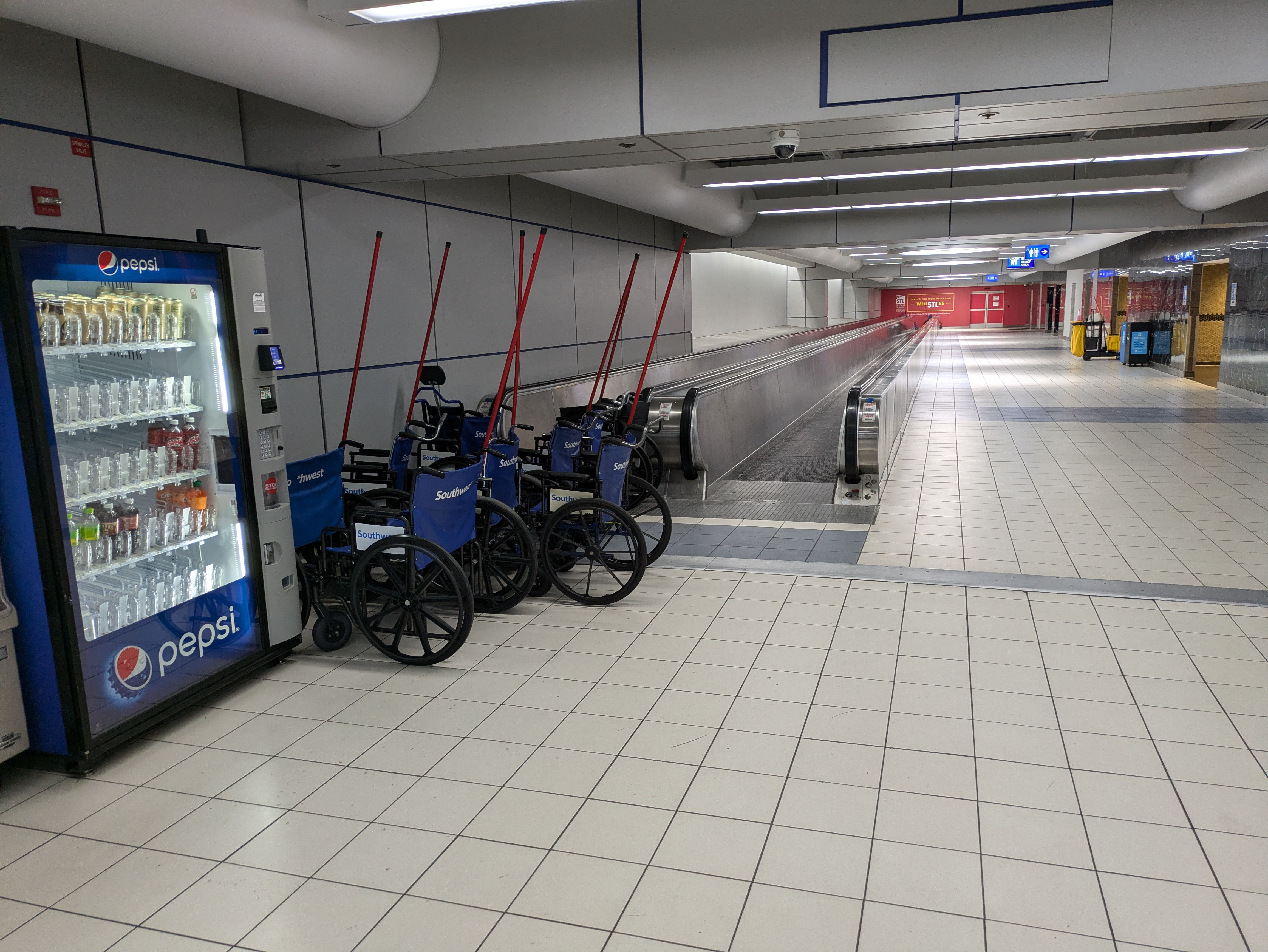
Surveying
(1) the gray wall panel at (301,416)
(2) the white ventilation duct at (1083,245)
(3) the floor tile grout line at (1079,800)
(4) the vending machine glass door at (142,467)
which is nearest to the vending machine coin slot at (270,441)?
(4) the vending machine glass door at (142,467)

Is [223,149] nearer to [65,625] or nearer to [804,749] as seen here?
[65,625]

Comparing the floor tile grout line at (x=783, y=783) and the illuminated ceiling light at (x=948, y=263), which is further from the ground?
the illuminated ceiling light at (x=948, y=263)

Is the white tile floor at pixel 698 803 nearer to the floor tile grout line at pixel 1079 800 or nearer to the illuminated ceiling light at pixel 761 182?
the floor tile grout line at pixel 1079 800

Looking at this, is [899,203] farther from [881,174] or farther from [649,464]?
[649,464]

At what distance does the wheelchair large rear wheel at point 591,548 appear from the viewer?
15.2 feet

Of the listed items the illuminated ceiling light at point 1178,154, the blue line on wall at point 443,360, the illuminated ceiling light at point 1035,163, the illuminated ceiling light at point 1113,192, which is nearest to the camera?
the blue line on wall at point 443,360

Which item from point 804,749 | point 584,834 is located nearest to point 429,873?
point 584,834

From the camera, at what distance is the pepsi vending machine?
9.42 feet

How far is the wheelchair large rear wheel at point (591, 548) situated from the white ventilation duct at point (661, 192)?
8.12 ft

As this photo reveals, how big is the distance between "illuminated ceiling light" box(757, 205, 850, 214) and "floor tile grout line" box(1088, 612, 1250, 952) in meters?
7.42

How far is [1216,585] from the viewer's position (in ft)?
15.4

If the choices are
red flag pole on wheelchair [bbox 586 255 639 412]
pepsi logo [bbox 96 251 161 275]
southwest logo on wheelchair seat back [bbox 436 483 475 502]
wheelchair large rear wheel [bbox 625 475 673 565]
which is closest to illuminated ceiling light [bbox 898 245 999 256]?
red flag pole on wheelchair [bbox 586 255 639 412]

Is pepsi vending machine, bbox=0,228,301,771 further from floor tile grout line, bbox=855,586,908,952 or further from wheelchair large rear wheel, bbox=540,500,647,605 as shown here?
floor tile grout line, bbox=855,586,908,952

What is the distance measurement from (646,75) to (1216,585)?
4.16 m
